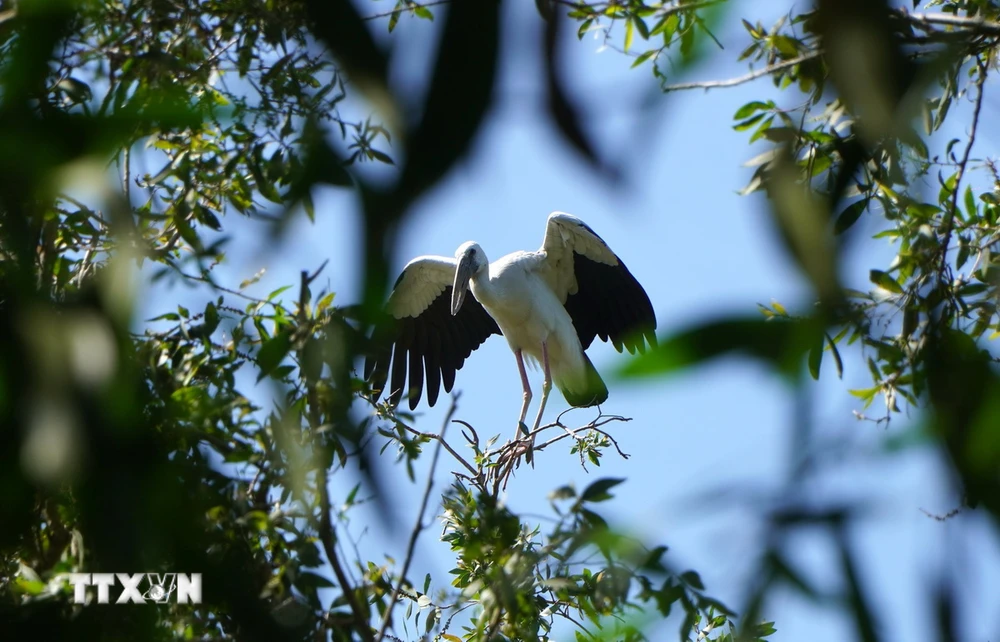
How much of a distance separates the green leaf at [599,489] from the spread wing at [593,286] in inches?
146

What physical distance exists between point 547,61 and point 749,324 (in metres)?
0.25

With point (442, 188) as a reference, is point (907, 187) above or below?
above

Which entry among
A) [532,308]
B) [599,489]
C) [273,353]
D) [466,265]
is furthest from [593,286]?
[273,353]

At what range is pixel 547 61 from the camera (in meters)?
0.80

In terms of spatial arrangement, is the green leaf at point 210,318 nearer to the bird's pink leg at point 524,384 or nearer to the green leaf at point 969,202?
the green leaf at point 969,202

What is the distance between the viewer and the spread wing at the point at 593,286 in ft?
19.6

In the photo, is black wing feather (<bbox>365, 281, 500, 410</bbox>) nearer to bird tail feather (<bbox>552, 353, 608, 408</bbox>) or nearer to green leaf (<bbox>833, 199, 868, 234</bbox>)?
bird tail feather (<bbox>552, 353, 608, 408</bbox>)

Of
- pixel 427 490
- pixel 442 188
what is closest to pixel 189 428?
pixel 427 490

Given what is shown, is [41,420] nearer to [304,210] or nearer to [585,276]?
[304,210]

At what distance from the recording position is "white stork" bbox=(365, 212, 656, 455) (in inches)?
238

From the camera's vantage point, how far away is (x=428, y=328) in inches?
254

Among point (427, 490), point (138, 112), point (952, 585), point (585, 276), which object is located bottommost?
point (952, 585)

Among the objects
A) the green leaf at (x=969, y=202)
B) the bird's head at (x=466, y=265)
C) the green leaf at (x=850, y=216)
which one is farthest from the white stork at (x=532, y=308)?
the green leaf at (x=850, y=216)

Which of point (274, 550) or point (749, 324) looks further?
point (274, 550)
